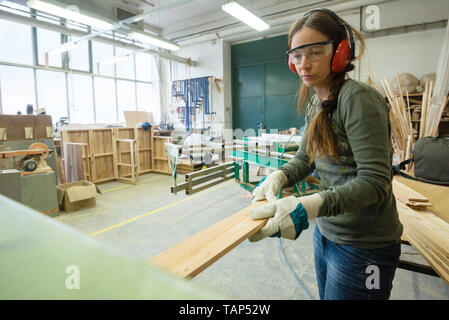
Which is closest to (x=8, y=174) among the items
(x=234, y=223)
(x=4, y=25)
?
(x=234, y=223)

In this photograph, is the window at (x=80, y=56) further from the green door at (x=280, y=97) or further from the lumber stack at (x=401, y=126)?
the lumber stack at (x=401, y=126)

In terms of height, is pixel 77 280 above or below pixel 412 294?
above

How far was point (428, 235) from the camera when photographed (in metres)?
1.42

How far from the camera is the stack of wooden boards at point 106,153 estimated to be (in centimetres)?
488

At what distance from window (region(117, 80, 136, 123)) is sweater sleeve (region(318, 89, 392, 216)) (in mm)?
8969

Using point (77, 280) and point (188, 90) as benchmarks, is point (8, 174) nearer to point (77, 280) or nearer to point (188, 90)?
point (77, 280)

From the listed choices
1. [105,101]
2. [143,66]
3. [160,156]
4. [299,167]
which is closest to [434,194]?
[299,167]

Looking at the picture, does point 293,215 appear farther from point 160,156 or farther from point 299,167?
point 160,156

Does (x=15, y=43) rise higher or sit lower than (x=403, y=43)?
higher

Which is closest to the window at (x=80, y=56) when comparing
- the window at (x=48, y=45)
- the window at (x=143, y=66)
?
the window at (x=48, y=45)

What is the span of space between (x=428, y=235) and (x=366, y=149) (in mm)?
1079

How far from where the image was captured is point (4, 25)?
6098 millimetres

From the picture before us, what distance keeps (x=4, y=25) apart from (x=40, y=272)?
8.36m

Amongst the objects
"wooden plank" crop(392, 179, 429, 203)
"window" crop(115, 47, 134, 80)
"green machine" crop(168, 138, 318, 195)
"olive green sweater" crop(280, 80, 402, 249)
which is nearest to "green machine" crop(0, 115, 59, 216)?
"green machine" crop(168, 138, 318, 195)
